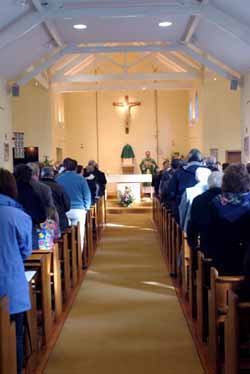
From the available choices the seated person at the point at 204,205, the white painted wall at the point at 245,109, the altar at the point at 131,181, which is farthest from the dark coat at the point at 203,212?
the altar at the point at 131,181

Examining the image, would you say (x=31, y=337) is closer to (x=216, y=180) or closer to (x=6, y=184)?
(x=6, y=184)

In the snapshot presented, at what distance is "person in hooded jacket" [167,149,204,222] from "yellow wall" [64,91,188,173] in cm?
1380

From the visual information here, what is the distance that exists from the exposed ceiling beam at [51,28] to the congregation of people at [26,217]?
2.45m

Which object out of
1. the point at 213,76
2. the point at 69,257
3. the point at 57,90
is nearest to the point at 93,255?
A: the point at 69,257

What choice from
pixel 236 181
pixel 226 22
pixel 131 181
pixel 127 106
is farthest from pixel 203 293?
pixel 127 106

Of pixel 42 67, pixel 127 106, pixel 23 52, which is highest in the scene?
pixel 23 52

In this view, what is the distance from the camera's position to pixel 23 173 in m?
5.00

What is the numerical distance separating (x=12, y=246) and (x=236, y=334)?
1.40m

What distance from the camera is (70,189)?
775 centimetres

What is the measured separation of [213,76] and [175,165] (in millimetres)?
8073

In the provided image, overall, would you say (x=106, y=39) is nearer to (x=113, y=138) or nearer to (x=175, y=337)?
(x=175, y=337)

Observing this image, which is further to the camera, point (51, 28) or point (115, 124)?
point (115, 124)

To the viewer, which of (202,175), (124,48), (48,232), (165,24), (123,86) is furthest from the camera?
(123,86)

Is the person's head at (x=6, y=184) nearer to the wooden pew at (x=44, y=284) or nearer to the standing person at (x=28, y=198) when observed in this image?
the wooden pew at (x=44, y=284)
